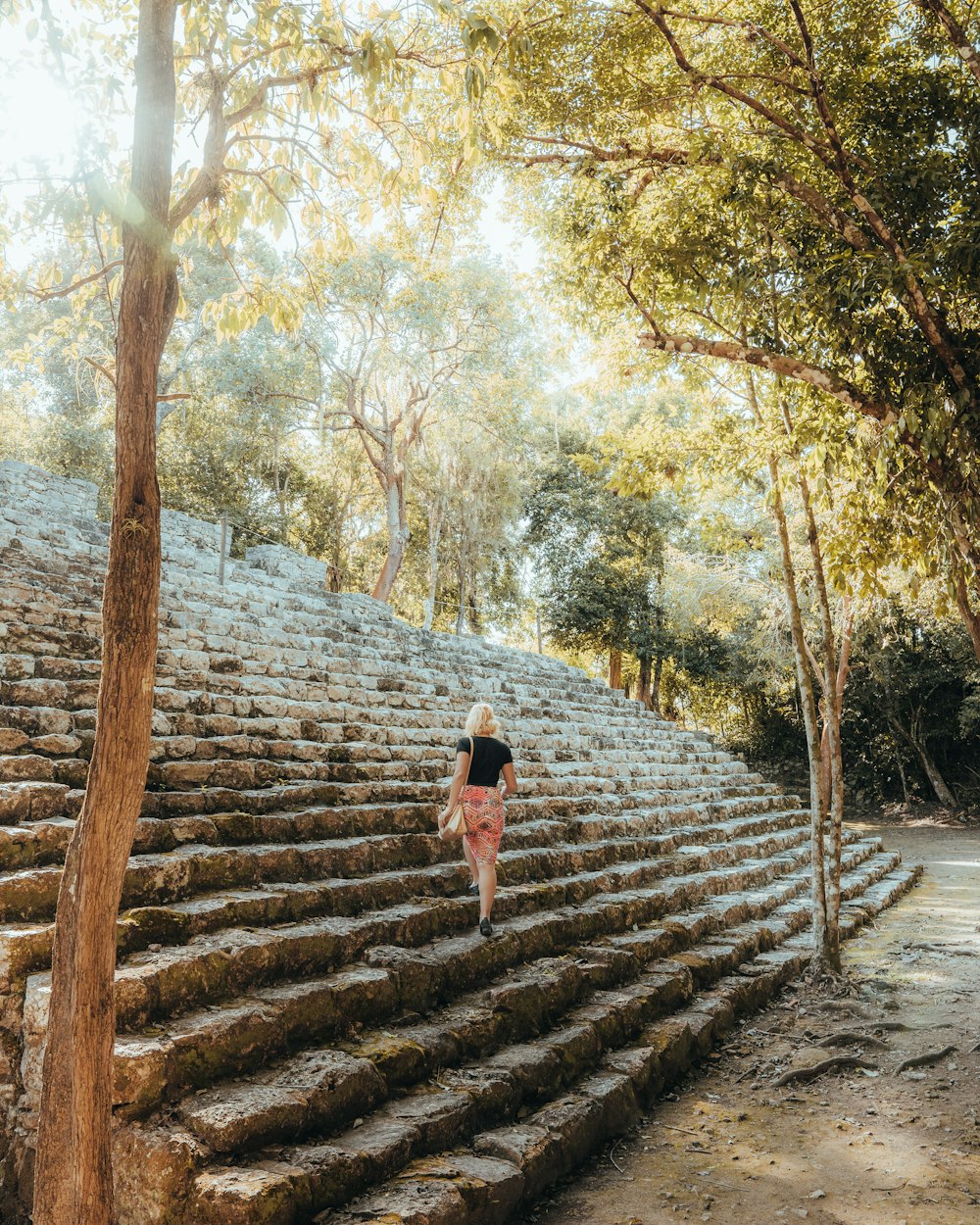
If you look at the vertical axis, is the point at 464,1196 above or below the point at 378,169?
below

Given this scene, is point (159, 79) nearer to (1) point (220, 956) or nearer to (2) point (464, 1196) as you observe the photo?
(1) point (220, 956)

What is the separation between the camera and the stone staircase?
9.35ft

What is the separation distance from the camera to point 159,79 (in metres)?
2.37

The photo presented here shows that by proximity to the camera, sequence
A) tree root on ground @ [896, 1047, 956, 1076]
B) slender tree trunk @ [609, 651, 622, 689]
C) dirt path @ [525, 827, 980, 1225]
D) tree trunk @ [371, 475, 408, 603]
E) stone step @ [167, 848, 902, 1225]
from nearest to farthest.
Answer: stone step @ [167, 848, 902, 1225] < dirt path @ [525, 827, 980, 1225] < tree root on ground @ [896, 1047, 956, 1076] < tree trunk @ [371, 475, 408, 603] < slender tree trunk @ [609, 651, 622, 689]

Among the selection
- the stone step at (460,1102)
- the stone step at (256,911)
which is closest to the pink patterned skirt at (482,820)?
the stone step at (256,911)

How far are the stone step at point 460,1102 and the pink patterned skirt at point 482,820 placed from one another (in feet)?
2.90

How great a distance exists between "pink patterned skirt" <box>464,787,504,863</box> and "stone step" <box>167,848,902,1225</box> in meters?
0.88

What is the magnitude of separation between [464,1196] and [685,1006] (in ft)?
9.20

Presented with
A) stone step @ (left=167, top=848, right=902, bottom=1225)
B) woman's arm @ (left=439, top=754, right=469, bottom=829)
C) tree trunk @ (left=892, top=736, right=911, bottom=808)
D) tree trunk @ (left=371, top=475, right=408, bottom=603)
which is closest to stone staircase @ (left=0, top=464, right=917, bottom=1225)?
stone step @ (left=167, top=848, right=902, bottom=1225)

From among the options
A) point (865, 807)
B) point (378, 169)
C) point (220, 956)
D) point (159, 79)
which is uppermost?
point (378, 169)

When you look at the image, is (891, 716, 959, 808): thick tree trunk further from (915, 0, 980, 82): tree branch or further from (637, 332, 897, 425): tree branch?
(915, 0, 980, 82): tree branch

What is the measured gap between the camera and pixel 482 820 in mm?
5043

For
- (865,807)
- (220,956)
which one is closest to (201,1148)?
(220,956)

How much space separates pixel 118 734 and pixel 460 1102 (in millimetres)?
2201
